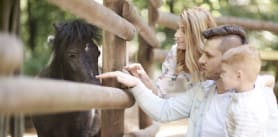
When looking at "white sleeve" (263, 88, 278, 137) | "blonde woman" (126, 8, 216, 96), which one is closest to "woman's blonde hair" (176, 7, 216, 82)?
"blonde woman" (126, 8, 216, 96)

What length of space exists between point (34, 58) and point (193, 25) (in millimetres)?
6897

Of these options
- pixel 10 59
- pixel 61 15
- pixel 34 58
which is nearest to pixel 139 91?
pixel 10 59

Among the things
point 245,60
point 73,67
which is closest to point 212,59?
point 245,60

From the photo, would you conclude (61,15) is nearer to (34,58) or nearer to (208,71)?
(34,58)

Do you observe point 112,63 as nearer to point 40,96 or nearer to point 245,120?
point 245,120

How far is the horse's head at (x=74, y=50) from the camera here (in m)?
3.49

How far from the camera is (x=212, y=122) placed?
→ 8.46ft

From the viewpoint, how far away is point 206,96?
106 inches

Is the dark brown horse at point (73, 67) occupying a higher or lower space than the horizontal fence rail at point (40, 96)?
lower

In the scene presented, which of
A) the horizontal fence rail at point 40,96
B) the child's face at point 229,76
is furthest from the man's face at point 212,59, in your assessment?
the horizontal fence rail at point 40,96

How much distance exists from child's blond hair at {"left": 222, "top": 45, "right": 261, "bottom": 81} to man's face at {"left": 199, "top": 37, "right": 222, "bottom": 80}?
19 cm

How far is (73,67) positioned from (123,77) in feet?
3.11

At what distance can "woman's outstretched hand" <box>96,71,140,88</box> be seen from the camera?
8.46 ft

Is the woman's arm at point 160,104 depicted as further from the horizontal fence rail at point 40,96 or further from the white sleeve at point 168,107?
the horizontal fence rail at point 40,96
